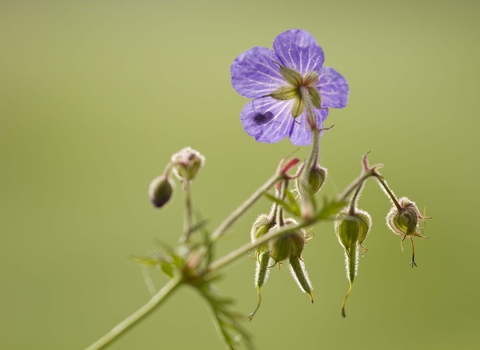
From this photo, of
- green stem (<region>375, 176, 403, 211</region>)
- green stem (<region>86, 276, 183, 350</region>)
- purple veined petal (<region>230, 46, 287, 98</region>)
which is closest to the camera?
green stem (<region>86, 276, 183, 350</region>)

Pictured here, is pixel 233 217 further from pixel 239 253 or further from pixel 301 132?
pixel 301 132

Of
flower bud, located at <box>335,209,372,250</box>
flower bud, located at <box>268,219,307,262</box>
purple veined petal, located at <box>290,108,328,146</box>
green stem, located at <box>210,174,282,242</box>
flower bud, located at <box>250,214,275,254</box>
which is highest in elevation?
purple veined petal, located at <box>290,108,328,146</box>

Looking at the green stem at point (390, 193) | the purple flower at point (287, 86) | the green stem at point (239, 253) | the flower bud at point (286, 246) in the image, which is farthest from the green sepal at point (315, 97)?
the green stem at point (239, 253)

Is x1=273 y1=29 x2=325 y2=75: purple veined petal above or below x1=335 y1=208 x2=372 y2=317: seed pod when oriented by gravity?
above

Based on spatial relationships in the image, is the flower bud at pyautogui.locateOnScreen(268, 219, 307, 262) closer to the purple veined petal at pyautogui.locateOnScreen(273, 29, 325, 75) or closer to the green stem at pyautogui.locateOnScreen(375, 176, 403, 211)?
the green stem at pyautogui.locateOnScreen(375, 176, 403, 211)

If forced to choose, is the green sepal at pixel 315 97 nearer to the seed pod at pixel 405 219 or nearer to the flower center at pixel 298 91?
the flower center at pixel 298 91

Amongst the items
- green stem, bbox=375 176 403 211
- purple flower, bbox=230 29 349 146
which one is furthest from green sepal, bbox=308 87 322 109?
green stem, bbox=375 176 403 211
